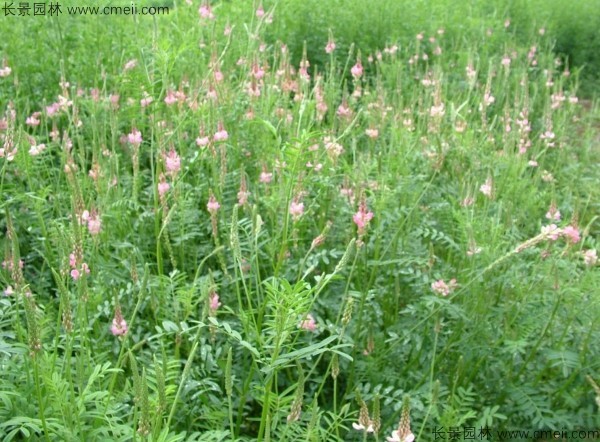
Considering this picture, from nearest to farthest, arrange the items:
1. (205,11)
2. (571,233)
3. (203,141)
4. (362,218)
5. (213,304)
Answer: (213,304)
(362,218)
(571,233)
(203,141)
(205,11)

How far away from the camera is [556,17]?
6.89 meters

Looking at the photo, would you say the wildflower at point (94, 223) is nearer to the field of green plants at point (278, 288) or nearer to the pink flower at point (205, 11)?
the field of green plants at point (278, 288)

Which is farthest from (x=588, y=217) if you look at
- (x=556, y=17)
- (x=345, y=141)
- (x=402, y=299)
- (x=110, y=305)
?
(x=556, y=17)

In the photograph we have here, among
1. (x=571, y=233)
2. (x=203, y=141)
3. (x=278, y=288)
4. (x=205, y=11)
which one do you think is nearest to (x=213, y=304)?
(x=278, y=288)

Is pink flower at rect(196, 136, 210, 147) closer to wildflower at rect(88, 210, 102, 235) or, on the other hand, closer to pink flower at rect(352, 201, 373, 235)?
wildflower at rect(88, 210, 102, 235)

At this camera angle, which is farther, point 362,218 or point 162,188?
point 162,188

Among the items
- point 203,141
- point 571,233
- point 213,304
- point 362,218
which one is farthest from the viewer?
point 203,141

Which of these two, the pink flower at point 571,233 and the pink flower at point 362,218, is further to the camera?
the pink flower at point 571,233

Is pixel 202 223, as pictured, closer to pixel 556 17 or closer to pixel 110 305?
pixel 110 305

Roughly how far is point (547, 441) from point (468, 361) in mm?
470

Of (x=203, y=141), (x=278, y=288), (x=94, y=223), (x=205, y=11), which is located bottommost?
(x=278, y=288)

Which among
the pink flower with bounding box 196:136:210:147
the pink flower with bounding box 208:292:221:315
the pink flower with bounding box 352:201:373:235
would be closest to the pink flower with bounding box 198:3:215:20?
the pink flower with bounding box 196:136:210:147

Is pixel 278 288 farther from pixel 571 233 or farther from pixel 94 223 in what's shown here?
pixel 571 233

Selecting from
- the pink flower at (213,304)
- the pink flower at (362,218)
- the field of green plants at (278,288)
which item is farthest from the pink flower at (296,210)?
the pink flower at (213,304)
